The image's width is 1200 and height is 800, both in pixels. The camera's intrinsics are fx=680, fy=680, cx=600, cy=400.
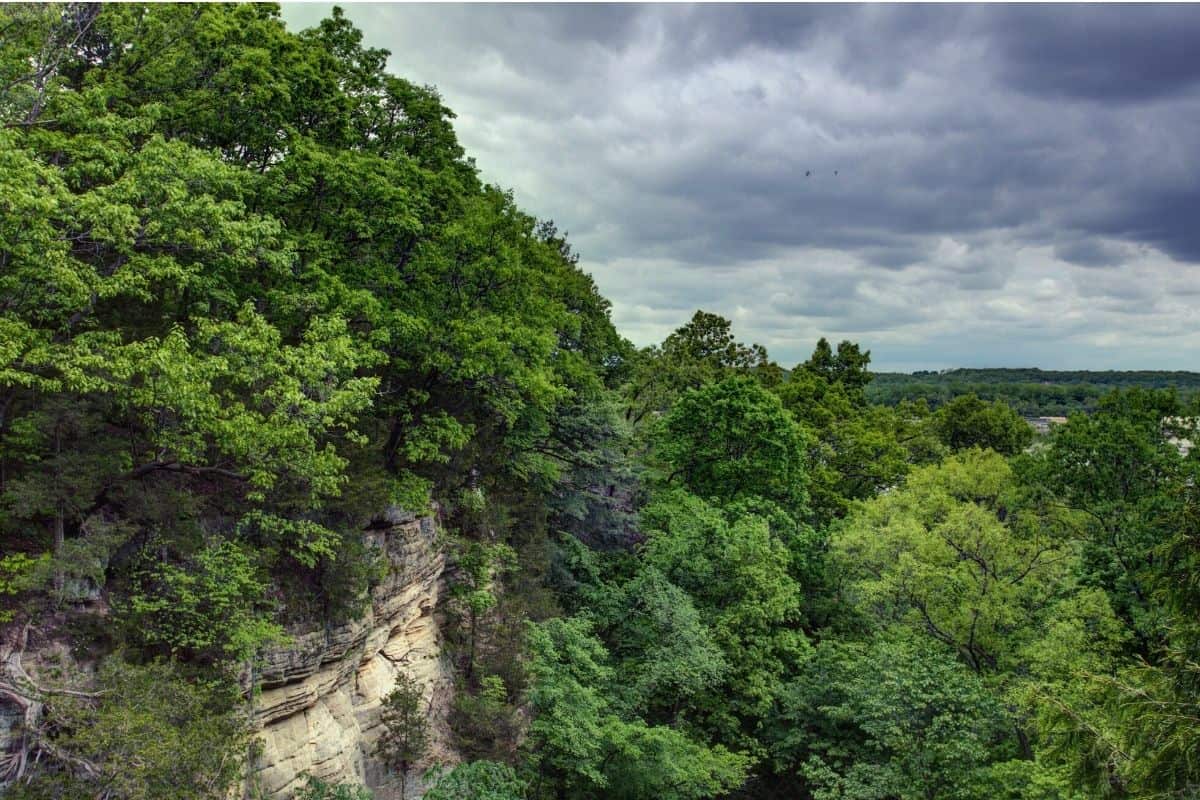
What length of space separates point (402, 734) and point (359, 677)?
1.70 m

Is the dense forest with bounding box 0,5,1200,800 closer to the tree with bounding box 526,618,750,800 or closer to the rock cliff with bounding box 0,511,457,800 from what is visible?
the tree with bounding box 526,618,750,800

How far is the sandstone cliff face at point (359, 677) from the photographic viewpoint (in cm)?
1315

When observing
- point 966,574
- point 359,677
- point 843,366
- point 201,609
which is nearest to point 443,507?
point 359,677

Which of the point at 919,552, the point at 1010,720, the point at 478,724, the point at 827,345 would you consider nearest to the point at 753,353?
the point at 827,345

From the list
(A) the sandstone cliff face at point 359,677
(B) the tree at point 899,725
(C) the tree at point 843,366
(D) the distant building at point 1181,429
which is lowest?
(B) the tree at point 899,725

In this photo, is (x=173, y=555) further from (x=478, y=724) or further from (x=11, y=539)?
(x=478, y=724)

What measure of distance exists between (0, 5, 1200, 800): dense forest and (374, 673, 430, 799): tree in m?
0.12

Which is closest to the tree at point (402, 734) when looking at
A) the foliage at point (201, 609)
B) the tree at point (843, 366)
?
the foliage at point (201, 609)

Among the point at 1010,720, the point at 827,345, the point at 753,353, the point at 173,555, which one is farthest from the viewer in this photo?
the point at 827,345

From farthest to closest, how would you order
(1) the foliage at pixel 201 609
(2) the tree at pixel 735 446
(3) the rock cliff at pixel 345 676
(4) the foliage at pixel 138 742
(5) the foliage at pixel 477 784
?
(2) the tree at pixel 735 446 < (5) the foliage at pixel 477 784 < (1) the foliage at pixel 201 609 < (3) the rock cliff at pixel 345 676 < (4) the foliage at pixel 138 742

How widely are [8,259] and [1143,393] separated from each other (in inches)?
1178

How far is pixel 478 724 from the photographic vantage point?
17250 millimetres

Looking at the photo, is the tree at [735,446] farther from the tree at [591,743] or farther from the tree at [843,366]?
the tree at [843,366]

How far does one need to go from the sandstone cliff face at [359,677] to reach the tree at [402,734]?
27cm
